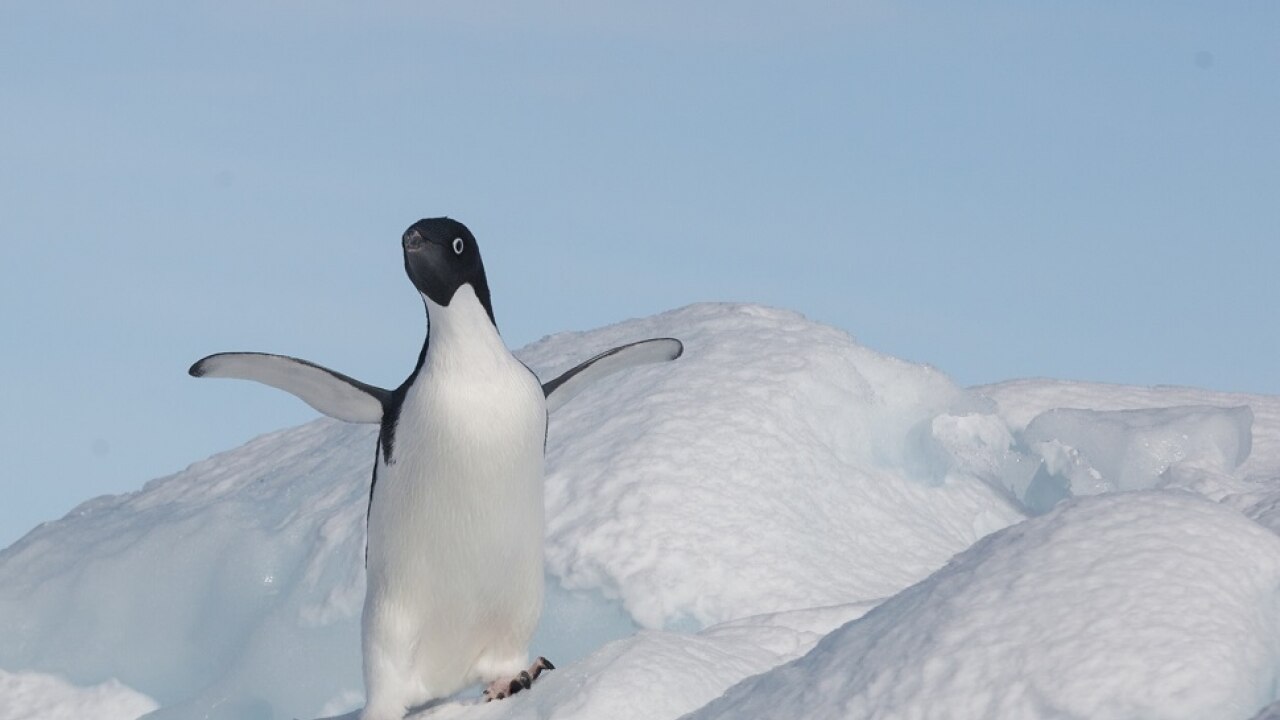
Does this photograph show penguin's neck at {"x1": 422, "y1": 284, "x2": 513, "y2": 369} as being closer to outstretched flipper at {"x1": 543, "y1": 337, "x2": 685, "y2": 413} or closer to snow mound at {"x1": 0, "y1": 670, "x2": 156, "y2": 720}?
outstretched flipper at {"x1": 543, "y1": 337, "x2": 685, "y2": 413}

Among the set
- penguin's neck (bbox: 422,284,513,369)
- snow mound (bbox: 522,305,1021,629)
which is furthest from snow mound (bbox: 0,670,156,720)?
penguin's neck (bbox: 422,284,513,369)

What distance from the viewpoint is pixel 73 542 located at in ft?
24.6

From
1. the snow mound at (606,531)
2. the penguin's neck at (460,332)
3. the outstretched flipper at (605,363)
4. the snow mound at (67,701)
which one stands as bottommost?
the snow mound at (67,701)

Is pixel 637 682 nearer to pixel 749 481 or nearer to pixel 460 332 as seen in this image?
pixel 460 332

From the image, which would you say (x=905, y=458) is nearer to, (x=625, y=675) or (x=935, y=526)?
(x=935, y=526)

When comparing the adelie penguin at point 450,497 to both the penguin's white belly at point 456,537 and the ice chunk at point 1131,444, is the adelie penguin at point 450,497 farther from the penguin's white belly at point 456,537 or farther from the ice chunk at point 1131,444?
the ice chunk at point 1131,444

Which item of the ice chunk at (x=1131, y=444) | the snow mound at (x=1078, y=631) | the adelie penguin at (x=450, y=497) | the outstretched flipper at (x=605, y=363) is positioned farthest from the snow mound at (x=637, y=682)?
the ice chunk at (x=1131, y=444)

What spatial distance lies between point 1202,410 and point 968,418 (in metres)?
1.19

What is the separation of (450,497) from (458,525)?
8cm

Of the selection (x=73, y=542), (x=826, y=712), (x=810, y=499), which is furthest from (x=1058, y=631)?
(x=73, y=542)

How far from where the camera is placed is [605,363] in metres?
4.30

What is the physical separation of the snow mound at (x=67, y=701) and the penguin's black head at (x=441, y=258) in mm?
3881

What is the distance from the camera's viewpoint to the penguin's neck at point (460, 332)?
3592 millimetres

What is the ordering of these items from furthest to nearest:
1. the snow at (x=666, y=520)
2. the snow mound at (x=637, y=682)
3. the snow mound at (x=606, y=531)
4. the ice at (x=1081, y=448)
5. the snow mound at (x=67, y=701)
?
the ice at (x=1081, y=448) → the snow mound at (x=67, y=701) → the snow mound at (x=606, y=531) → the snow at (x=666, y=520) → the snow mound at (x=637, y=682)
